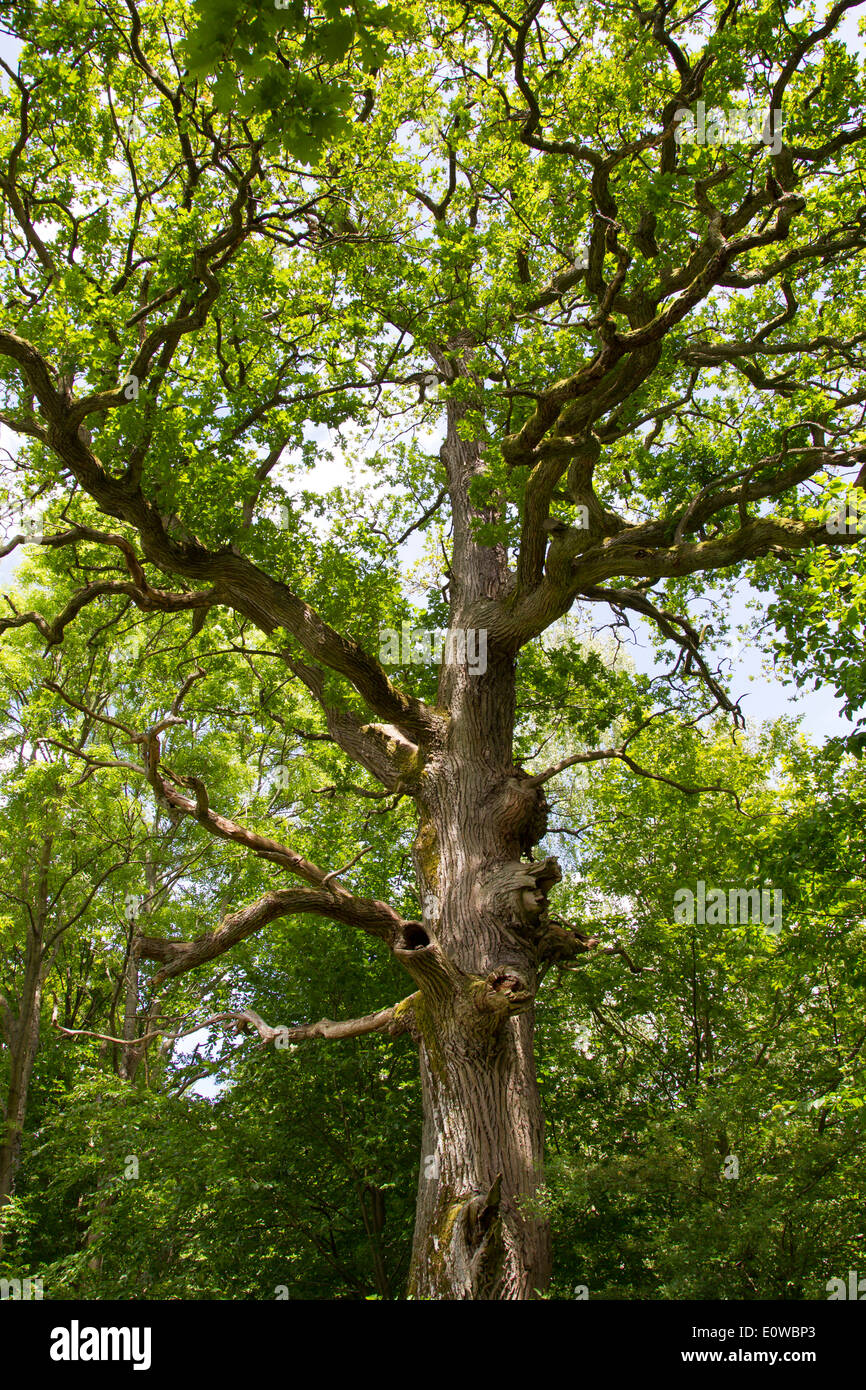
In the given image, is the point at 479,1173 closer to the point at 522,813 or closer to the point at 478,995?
the point at 478,995

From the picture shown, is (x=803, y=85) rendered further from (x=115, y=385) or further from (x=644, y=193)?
(x=115, y=385)

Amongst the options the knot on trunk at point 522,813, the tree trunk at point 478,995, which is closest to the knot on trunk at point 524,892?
the tree trunk at point 478,995
